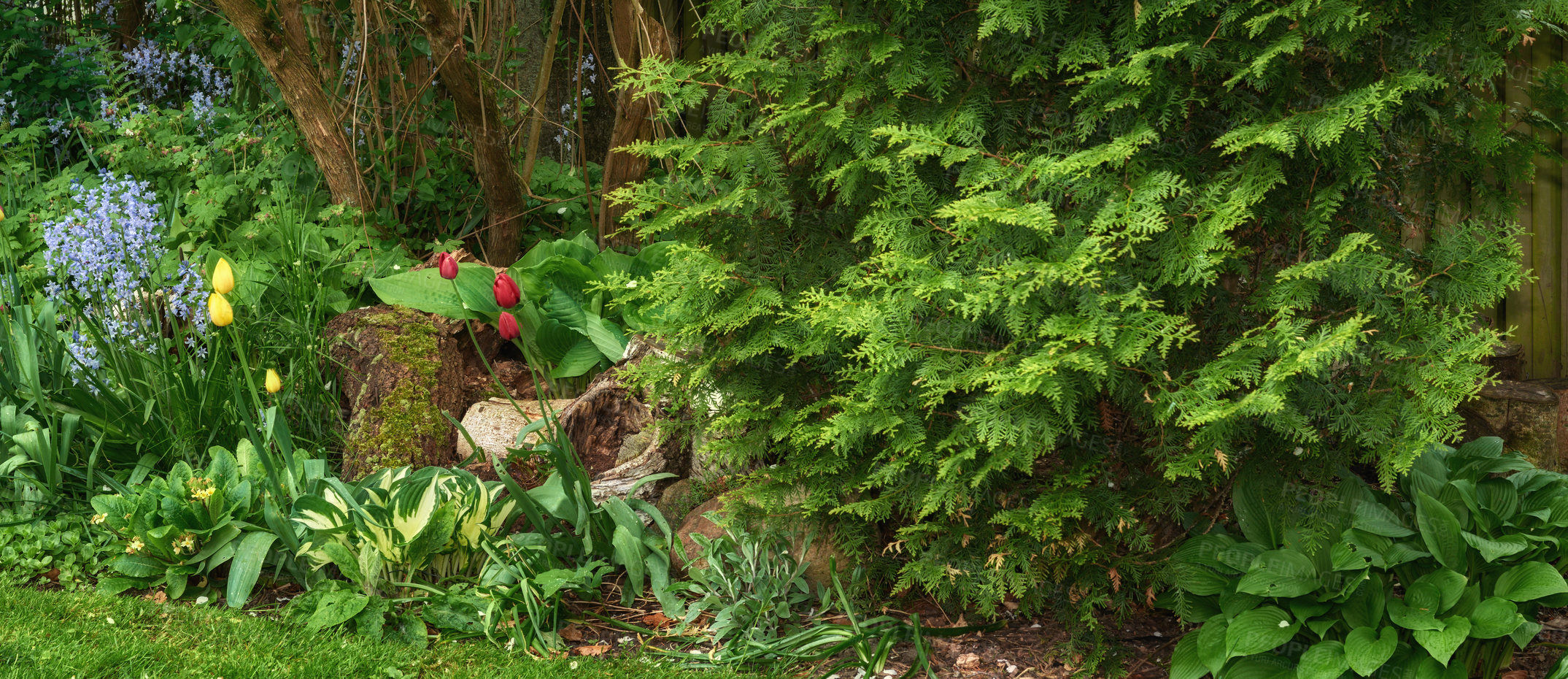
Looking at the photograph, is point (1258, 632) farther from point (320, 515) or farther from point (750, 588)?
point (320, 515)

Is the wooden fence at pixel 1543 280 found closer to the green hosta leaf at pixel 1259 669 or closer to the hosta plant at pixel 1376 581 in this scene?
the hosta plant at pixel 1376 581

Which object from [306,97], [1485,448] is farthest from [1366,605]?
[306,97]

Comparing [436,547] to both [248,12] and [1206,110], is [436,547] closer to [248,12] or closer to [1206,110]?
[1206,110]

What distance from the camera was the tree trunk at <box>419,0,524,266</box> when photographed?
15.6ft

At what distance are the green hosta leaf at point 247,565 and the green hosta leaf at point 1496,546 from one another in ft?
10.1

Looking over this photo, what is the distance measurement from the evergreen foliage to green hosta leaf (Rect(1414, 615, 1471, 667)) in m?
0.40

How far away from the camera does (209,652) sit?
2.65 meters

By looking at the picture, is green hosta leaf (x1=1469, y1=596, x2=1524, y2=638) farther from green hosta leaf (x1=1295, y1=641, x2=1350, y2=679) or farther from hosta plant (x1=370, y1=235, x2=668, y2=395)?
hosta plant (x1=370, y1=235, x2=668, y2=395)

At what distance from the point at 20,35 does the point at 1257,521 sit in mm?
7891

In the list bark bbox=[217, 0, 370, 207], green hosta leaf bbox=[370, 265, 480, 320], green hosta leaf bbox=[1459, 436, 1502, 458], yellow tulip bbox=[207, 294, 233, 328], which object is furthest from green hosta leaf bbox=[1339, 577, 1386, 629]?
bark bbox=[217, 0, 370, 207]

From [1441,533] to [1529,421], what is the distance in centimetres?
124

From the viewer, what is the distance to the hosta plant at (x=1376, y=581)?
2.41 metres

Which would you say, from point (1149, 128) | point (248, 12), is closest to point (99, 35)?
point (248, 12)

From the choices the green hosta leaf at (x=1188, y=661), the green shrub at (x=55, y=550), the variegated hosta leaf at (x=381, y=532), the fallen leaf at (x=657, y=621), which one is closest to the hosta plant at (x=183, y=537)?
the green shrub at (x=55, y=550)
